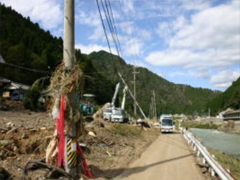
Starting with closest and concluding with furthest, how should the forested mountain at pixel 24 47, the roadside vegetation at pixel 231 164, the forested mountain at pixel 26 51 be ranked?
the roadside vegetation at pixel 231 164, the forested mountain at pixel 26 51, the forested mountain at pixel 24 47

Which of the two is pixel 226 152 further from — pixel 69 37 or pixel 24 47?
pixel 24 47

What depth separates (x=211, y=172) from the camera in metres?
12.9

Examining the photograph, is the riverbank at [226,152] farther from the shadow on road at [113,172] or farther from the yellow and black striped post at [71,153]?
the yellow and black striped post at [71,153]

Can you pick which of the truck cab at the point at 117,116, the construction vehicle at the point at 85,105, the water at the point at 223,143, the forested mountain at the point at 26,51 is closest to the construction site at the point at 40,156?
the construction vehicle at the point at 85,105

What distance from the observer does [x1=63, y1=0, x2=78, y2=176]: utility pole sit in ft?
36.2

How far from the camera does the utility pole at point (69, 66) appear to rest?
11020 millimetres

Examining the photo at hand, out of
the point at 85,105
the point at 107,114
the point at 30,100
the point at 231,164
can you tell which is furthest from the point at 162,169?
the point at 107,114

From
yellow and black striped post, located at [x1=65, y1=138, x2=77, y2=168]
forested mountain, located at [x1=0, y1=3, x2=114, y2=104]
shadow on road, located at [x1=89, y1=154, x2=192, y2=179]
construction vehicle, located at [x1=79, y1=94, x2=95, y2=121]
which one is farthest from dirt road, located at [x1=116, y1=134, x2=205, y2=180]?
forested mountain, located at [x1=0, y1=3, x2=114, y2=104]

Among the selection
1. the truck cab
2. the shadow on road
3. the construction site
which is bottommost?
the shadow on road

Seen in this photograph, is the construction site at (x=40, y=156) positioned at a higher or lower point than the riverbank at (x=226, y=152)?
higher

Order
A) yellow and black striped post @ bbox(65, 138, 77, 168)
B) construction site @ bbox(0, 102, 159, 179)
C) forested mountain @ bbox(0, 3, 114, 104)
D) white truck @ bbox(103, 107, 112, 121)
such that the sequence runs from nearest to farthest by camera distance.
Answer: construction site @ bbox(0, 102, 159, 179), yellow and black striped post @ bbox(65, 138, 77, 168), white truck @ bbox(103, 107, 112, 121), forested mountain @ bbox(0, 3, 114, 104)

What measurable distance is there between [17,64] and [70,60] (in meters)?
55.0

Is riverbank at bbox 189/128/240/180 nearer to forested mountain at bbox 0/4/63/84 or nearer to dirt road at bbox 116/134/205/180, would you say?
dirt road at bbox 116/134/205/180

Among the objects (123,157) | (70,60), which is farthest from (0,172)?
(123,157)
